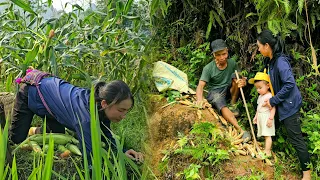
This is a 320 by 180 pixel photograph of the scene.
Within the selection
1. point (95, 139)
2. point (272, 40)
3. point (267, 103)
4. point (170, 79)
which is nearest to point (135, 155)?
point (267, 103)

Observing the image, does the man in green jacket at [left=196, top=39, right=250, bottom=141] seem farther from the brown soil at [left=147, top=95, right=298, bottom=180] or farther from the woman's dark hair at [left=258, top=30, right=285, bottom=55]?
the woman's dark hair at [left=258, top=30, right=285, bottom=55]

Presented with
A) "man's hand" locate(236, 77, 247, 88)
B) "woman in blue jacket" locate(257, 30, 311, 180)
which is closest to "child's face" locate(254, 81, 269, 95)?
"woman in blue jacket" locate(257, 30, 311, 180)

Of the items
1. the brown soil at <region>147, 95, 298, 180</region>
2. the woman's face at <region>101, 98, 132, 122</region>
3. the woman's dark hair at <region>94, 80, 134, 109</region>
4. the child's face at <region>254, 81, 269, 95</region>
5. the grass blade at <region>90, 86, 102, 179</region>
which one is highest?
the grass blade at <region>90, 86, 102, 179</region>

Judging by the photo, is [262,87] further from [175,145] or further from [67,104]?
[67,104]

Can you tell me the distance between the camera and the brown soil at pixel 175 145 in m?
2.94

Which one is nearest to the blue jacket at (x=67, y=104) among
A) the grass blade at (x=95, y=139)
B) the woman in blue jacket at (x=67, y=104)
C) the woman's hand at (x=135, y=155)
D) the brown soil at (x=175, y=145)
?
the woman in blue jacket at (x=67, y=104)

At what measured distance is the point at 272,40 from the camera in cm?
303

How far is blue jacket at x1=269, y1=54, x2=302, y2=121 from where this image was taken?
2.92 metres

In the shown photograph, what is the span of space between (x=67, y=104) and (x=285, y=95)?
1.53 m

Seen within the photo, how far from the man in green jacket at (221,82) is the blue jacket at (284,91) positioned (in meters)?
0.42

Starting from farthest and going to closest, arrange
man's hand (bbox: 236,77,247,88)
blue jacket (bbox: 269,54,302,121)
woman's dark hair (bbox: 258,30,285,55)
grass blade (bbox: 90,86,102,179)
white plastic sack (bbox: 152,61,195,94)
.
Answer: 1. white plastic sack (bbox: 152,61,195,94)
2. man's hand (bbox: 236,77,247,88)
3. woman's dark hair (bbox: 258,30,285,55)
4. blue jacket (bbox: 269,54,302,121)
5. grass blade (bbox: 90,86,102,179)

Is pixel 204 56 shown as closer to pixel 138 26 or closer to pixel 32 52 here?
pixel 138 26

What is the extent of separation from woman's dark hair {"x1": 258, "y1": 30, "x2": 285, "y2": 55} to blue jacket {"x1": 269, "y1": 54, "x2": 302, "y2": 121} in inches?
2.2

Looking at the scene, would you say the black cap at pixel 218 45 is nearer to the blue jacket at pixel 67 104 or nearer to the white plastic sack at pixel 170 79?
the white plastic sack at pixel 170 79
